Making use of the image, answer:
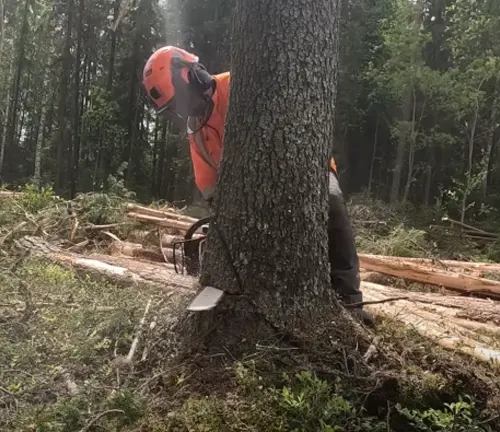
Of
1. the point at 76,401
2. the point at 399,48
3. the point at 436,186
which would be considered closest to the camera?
the point at 76,401

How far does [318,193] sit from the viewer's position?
109 inches

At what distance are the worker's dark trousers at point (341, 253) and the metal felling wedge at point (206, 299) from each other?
0.88m

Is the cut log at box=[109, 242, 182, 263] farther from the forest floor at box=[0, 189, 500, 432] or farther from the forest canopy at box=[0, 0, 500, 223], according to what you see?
the forest canopy at box=[0, 0, 500, 223]

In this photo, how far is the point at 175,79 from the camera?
3.67 meters

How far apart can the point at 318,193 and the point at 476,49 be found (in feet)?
52.9

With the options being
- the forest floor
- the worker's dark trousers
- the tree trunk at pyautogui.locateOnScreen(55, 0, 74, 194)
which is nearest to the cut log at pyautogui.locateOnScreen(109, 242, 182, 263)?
the forest floor

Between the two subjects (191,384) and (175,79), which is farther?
(175,79)

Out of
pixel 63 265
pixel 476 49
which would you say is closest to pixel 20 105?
pixel 476 49

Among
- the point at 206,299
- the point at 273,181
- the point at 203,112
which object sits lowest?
the point at 206,299

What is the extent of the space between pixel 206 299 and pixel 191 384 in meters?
0.39

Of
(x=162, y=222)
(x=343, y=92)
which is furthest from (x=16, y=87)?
(x=162, y=222)

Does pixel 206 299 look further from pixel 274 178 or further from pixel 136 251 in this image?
pixel 136 251

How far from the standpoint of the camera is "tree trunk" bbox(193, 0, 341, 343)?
8.73ft

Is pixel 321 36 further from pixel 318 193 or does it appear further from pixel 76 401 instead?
pixel 76 401
